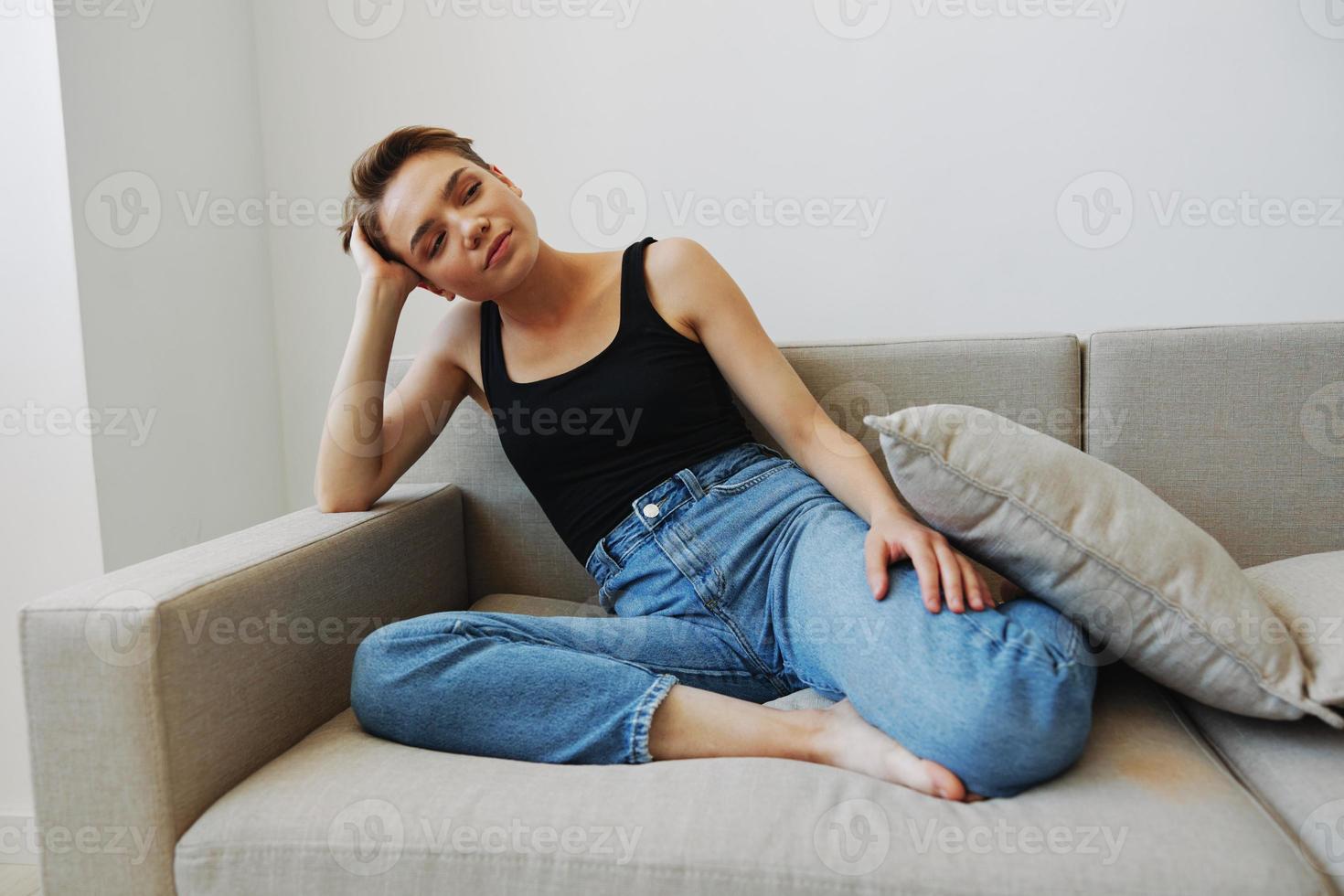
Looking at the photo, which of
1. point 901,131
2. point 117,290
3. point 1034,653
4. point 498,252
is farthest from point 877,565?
point 117,290

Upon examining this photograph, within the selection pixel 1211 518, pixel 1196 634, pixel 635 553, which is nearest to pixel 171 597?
pixel 635 553

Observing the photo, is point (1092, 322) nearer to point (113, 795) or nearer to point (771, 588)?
point (771, 588)

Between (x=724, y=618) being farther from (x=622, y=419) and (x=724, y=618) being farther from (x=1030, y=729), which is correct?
(x=1030, y=729)

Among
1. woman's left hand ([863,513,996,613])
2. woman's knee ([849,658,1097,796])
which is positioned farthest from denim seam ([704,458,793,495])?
woman's knee ([849,658,1097,796])

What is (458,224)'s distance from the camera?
4.16 feet

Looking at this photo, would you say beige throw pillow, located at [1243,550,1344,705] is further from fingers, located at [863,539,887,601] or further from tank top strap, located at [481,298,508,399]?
tank top strap, located at [481,298,508,399]

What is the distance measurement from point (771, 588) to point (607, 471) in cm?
30

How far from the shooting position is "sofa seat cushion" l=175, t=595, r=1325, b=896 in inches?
30.6

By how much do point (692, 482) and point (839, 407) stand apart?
32 centimetres

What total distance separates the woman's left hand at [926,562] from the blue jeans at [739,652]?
14mm

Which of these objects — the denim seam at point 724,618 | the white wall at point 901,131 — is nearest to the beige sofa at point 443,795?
the denim seam at point 724,618

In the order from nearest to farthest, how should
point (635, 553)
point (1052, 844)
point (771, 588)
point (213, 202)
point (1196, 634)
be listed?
1. point (1052, 844)
2. point (1196, 634)
3. point (771, 588)
4. point (635, 553)
5. point (213, 202)

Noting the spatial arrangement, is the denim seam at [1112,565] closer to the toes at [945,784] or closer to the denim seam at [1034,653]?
the denim seam at [1034,653]

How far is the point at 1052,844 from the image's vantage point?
0.79m
